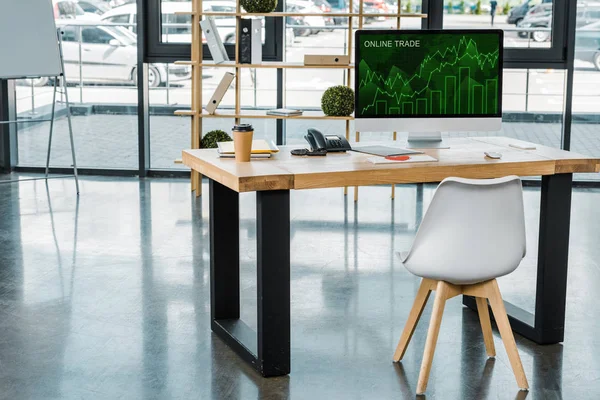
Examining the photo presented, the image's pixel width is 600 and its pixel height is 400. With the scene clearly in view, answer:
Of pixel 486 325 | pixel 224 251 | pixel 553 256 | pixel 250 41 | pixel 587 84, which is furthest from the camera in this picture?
pixel 587 84

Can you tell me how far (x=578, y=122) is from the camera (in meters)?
7.14

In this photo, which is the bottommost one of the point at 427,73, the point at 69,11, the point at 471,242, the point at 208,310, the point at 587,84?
the point at 208,310

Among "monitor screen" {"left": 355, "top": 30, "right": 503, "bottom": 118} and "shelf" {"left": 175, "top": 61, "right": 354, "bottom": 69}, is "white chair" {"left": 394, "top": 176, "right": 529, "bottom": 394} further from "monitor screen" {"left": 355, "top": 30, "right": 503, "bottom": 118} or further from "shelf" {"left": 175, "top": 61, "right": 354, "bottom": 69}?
"shelf" {"left": 175, "top": 61, "right": 354, "bottom": 69}

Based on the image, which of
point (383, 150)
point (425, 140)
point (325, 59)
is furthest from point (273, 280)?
point (325, 59)

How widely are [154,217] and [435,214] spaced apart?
10.4 ft

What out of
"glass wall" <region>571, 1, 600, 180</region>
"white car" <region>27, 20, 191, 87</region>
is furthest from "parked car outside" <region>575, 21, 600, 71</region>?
"white car" <region>27, 20, 191, 87</region>

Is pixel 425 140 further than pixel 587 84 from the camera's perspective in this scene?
No

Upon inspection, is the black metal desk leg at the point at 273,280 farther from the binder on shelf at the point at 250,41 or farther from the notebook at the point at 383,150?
the binder on shelf at the point at 250,41

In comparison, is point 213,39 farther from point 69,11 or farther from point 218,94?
point 69,11

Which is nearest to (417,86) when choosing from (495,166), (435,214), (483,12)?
(495,166)

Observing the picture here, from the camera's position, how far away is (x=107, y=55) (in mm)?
7340

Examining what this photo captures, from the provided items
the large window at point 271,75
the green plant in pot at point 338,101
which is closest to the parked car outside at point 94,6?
the large window at point 271,75

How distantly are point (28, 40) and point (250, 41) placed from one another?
160 cm

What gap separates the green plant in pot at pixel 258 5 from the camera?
645 centimetres
